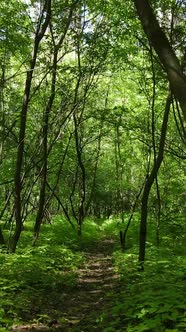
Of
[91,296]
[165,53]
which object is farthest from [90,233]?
[165,53]

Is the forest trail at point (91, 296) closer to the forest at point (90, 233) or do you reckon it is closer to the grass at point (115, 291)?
the forest at point (90, 233)

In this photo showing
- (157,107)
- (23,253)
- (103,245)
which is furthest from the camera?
(103,245)

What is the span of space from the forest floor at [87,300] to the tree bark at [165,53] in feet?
11.5

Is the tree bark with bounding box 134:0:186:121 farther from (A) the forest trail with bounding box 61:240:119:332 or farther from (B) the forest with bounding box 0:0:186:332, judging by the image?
(A) the forest trail with bounding box 61:240:119:332

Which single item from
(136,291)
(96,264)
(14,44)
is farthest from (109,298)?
(14,44)

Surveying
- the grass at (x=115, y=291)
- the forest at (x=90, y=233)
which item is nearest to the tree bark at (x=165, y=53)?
the forest at (x=90, y=233)

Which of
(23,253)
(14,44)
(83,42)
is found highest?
(83,42)

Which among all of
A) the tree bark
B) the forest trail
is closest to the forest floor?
the forest trail

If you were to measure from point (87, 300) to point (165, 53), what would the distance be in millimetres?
5316

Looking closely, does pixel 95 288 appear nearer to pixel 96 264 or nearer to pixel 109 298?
pixel 109 298

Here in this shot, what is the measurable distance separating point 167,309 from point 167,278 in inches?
91.2

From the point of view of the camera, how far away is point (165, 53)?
3609 mm

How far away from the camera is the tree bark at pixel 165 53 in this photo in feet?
11.2

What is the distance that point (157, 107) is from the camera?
14312mm
